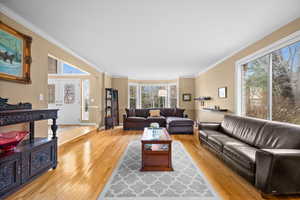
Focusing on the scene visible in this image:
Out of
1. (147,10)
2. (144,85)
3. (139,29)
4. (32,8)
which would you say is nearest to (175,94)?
(144,85)

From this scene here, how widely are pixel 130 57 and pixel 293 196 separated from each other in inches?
171

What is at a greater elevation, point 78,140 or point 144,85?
point 144,85

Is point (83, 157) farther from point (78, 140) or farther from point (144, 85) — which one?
point (144, 85)

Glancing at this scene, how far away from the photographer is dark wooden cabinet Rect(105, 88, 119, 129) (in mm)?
6078

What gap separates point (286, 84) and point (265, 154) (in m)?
1.77

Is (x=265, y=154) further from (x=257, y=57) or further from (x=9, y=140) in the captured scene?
(x=9, y=140)

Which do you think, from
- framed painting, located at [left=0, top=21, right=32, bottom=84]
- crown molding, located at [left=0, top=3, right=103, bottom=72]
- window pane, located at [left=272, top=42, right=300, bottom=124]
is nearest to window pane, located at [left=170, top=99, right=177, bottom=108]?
window pane, located at [left=272, top=42, right=300, bottom=124]

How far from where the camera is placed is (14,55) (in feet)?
7.65

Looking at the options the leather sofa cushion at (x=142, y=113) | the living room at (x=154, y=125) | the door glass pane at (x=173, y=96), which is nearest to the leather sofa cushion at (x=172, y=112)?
the leather sofa cushion at (x=142, y=113)

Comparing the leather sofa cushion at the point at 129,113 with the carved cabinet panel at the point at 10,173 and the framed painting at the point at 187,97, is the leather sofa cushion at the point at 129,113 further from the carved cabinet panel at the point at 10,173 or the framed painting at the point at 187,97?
the carved cabinet panel at the point at 10,173

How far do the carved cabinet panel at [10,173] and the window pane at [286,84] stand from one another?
14.2 feet

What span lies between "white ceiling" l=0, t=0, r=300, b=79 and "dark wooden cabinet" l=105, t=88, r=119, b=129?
9.13 feet

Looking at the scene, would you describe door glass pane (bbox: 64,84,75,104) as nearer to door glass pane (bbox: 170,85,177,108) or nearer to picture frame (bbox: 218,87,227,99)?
door glass pane (bbox: 170,85,177,108)

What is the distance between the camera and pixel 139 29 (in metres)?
2.73
